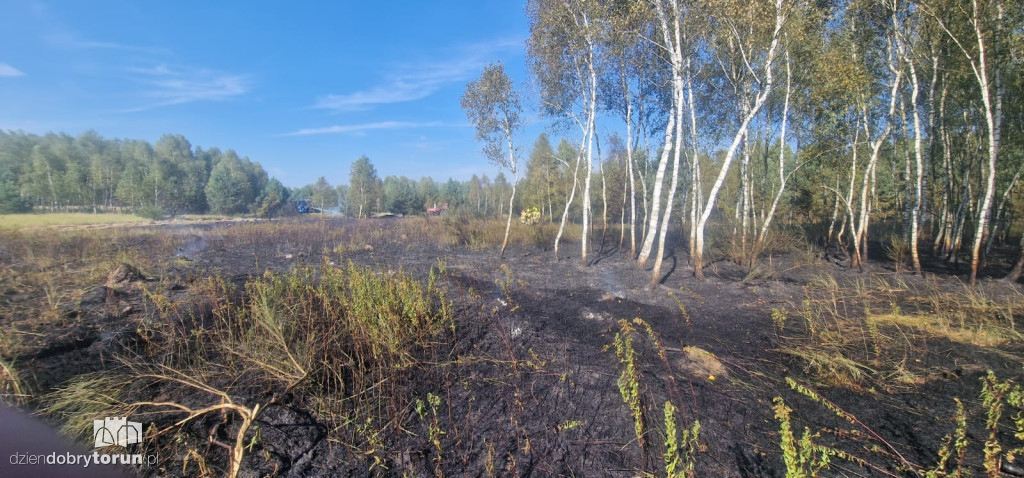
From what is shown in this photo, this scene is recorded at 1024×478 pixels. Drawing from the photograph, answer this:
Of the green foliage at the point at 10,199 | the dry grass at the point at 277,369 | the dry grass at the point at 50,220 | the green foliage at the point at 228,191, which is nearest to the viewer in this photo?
the dry grass at the point at 277,369

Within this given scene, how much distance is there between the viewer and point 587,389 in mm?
3340

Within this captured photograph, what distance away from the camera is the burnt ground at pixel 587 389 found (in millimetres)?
2451

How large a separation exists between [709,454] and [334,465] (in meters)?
2.62

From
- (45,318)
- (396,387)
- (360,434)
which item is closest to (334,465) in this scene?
(360,434)

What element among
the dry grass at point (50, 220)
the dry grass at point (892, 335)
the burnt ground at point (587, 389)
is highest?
the dry grass at point (50, 220)

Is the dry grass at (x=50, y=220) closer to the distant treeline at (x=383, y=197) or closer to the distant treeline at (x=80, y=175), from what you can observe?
the distant treeline at (x=80, y=175)

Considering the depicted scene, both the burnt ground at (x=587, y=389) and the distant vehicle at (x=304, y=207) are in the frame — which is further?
the distant vehicle at (x=304, y=207)

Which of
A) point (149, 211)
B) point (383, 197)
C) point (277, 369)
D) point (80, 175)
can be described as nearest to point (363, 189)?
point (383, 197)

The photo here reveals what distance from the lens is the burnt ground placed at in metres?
2.45

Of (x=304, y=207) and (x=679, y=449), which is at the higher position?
(x=304, y=207)

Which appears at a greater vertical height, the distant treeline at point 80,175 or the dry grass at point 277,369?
the distant treeline at point 80,175

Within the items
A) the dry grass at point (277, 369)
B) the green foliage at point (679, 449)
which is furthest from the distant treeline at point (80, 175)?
the green foliage at point (679, 449)

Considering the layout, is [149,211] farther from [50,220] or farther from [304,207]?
[304,207]

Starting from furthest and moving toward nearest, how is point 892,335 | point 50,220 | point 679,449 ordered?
point 50,220
point 892,335
point 679,449
